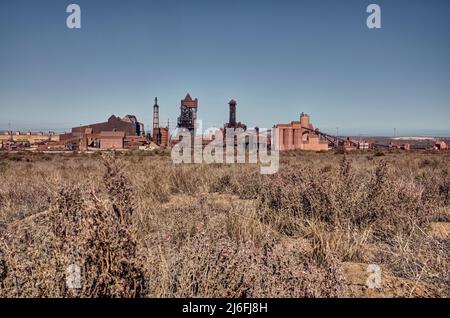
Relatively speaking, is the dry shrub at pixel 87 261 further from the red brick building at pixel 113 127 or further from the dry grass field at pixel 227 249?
the red brick building at pixel 113 127

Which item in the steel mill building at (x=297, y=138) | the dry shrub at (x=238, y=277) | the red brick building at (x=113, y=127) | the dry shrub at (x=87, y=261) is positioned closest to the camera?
the dry shrub at (x=87, y=261)

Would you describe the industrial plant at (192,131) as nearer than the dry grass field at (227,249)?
No

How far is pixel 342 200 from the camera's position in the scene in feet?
16.3

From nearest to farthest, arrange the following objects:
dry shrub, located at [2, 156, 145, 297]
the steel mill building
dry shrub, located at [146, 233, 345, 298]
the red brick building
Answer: dry shrub, located at [2, 156, 145, 297]
dry shrub, located at [146, 233, 345, 298]
the steel mill building
the red brick building

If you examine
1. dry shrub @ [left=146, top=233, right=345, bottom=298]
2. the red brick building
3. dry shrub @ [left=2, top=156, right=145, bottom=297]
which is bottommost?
dry shrub @ [left=146, top=233, right=345, bottom=298]

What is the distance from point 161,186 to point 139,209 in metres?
2.91

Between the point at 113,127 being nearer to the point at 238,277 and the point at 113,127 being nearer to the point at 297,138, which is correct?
the point at 297,138

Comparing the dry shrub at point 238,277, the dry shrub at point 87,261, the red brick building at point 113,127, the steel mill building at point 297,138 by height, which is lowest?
the dry shrub at point 238,277

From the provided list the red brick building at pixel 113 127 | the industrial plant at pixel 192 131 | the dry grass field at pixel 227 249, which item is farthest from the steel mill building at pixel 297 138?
the red brick building at pixel 113 127

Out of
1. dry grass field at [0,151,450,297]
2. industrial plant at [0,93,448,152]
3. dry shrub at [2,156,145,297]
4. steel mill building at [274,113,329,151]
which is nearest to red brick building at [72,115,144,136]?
industrial plant at [0,93,448,152]

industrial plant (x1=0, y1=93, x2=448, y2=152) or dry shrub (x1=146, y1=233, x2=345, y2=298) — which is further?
industrial plant (x1=0, y1=93, x2=448, y2=152)

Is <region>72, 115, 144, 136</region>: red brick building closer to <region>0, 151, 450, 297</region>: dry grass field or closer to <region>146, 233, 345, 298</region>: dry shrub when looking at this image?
<region>0, 151, 450, 297</region>: dry grass field

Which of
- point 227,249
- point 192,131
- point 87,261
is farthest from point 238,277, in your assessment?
point 192,131

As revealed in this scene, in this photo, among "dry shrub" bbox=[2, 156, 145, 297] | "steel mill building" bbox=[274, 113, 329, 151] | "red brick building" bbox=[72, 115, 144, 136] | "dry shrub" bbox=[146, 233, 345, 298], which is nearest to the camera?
"dry shrub" bbox=[2, 156, 145, 297]
